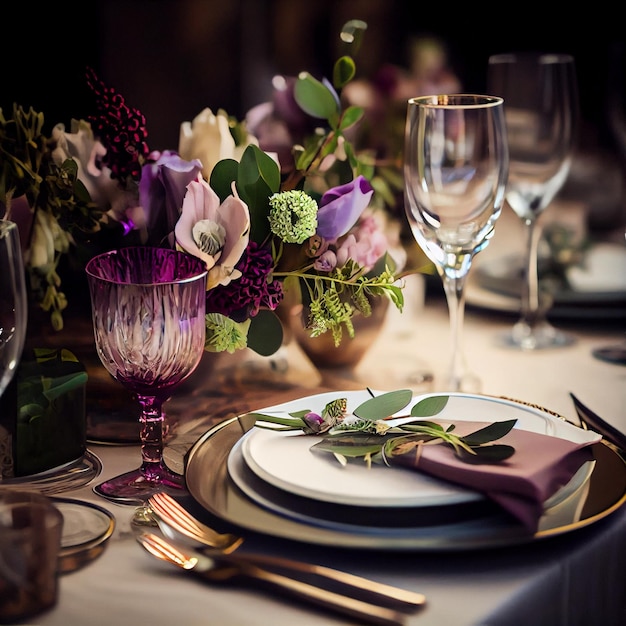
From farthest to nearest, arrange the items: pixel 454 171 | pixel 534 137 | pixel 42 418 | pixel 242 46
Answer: pixel 242 46
pixel 534 137
pixel 454 171
pixel 42 418

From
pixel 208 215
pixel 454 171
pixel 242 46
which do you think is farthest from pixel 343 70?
pixel 242 46

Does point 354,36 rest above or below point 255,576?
above

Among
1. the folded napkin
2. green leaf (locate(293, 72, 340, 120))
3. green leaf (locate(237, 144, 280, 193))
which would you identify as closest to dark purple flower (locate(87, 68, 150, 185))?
green leaf (locate(237, 144, 280, 193))

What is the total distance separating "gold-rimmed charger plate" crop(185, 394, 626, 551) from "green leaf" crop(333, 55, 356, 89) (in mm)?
449

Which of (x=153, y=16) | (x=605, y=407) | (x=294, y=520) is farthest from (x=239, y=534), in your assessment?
(x=153, y=16)

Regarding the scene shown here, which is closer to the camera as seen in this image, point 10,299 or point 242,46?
point 10,299

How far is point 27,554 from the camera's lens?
25.4 inches

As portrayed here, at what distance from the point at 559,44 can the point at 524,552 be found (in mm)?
3055

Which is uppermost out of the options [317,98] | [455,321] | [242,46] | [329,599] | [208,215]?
[242,46]

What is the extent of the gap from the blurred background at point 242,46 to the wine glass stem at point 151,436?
1311mm

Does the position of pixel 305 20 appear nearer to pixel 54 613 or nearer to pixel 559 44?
pixel 559 44

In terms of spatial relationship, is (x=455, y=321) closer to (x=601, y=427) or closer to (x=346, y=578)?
(x=601, y=427)

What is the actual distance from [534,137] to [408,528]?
705 millimetres

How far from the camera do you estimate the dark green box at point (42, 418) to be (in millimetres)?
796
